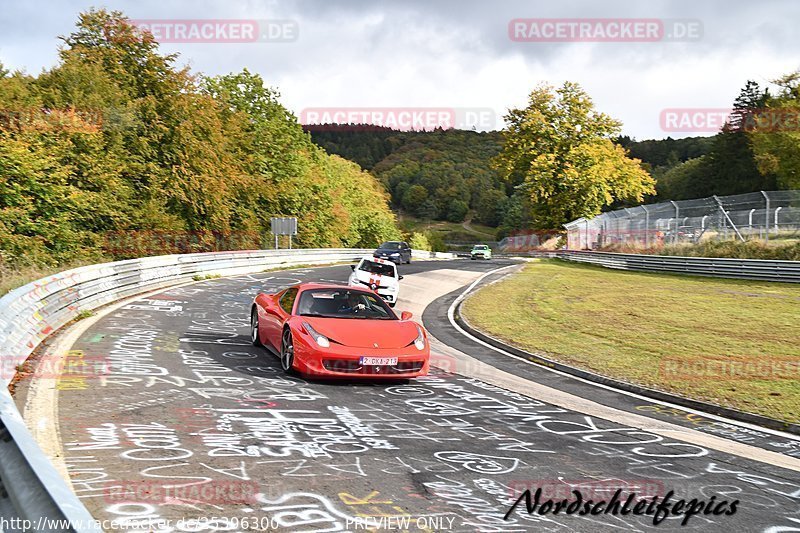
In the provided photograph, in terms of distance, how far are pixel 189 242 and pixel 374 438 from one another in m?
41.0

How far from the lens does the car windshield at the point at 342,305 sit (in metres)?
10.6

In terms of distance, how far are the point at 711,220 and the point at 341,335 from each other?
88.4ft

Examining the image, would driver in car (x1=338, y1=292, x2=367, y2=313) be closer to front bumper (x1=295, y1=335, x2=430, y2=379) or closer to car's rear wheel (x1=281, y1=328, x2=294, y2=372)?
car's rear wheel (x1=281, y1=328, x2=294, y2=372)

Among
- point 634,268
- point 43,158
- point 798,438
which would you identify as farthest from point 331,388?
point 634,268

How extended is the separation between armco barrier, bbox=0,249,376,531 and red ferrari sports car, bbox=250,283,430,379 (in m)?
3.46

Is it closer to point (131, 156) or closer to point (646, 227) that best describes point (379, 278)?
point (646, 227)

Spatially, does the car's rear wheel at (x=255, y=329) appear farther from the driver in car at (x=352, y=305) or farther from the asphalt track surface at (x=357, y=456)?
the driver in car at (x=352, y=305)

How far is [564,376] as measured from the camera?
11711 millimetres

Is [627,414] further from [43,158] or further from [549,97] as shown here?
[549,97]

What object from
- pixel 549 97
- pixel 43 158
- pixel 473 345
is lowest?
pixel 473 345

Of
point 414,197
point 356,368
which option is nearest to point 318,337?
point 356,368

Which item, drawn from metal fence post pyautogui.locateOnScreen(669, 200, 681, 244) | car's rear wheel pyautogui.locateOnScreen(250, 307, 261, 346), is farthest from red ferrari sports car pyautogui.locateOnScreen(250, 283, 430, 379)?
metal fence post pyautogui.locateOnScreen(669, 200, 681, 244)

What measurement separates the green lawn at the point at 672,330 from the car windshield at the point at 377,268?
9.11 feet

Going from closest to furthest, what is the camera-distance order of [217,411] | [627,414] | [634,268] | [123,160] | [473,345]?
[217,411], [627,414], [473,345], [634,268], [123,160]
